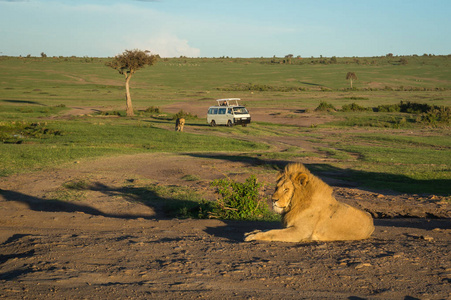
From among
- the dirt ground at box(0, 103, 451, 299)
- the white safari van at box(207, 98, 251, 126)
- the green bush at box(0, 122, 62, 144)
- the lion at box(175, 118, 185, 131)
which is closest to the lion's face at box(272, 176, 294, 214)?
the dirt ground at box(0, 103, 451, 299)

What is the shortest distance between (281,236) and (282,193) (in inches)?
25.3

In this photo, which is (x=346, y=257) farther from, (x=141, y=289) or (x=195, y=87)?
(x=195, y=87)

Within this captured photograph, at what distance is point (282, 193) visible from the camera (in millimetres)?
6266

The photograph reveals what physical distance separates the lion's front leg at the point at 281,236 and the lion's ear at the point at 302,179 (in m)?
0.65

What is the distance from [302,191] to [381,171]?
11421 millimetres

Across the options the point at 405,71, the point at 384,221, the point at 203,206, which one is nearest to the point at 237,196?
the point at 203,206

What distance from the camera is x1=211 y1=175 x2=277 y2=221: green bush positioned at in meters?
9.69

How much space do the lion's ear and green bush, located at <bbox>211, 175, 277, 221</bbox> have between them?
11.0ft

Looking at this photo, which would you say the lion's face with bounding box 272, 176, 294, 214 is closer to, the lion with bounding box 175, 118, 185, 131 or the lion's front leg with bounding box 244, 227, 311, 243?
the lion's front leg with bounding box 244, 227, 311, 243

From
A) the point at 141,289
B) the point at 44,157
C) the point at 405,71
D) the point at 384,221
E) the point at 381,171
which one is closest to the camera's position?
the point at 141,289

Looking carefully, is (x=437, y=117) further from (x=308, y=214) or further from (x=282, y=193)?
(x=282, y=193)

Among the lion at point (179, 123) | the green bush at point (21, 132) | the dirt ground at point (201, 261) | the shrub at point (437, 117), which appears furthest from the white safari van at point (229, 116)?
the dirt ground at point (201, 261)

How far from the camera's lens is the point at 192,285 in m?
4.92

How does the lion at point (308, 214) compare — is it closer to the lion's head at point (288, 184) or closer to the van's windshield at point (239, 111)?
the lion's head at point (288, 184)
